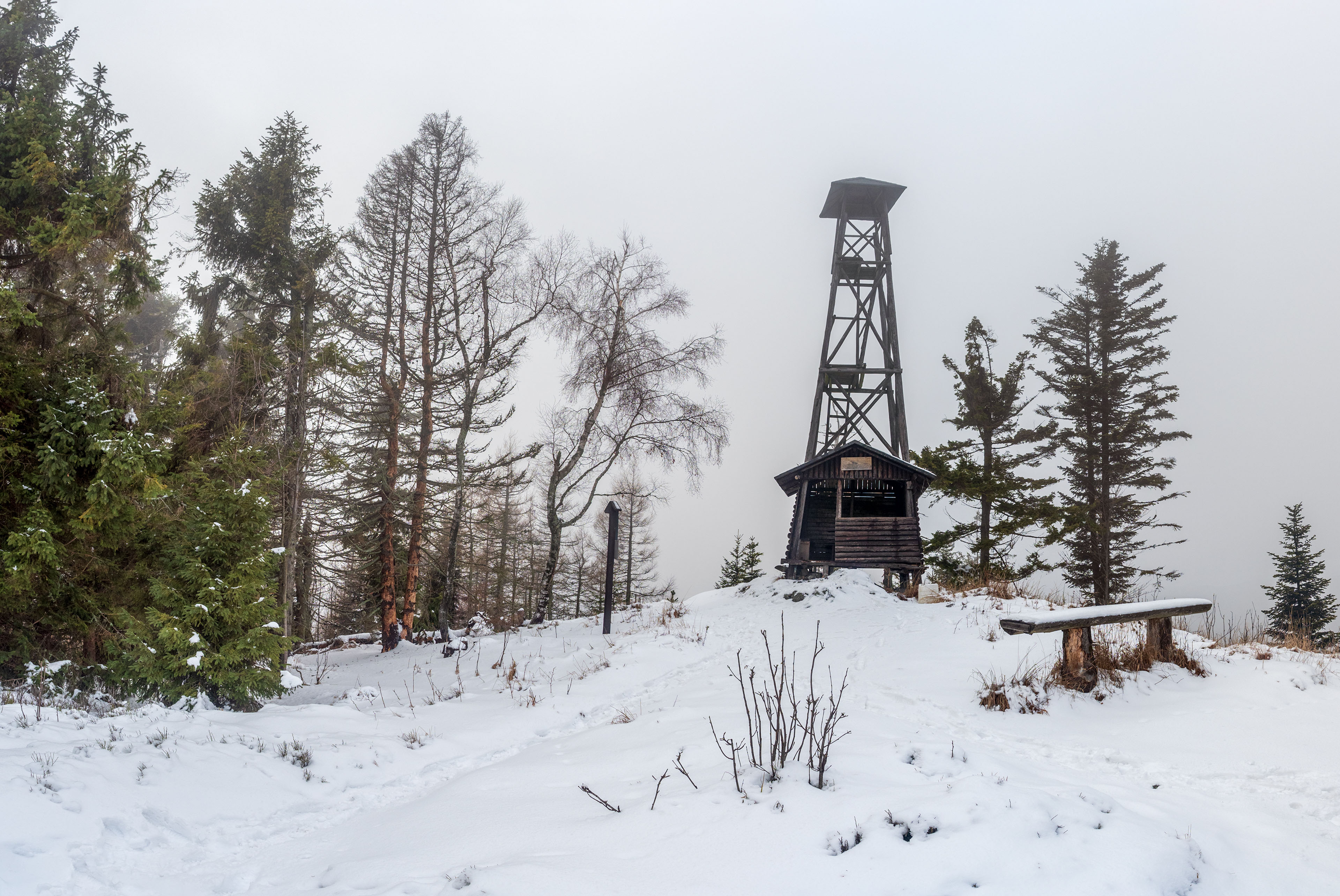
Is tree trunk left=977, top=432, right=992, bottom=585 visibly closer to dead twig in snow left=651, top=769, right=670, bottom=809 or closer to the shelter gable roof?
the shelter gable roof

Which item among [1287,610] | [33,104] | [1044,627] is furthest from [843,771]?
[1287,610]

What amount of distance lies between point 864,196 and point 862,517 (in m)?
10.3

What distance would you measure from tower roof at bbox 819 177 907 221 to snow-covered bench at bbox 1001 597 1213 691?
16.4 metres

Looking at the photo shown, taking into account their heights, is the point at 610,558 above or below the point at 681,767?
above

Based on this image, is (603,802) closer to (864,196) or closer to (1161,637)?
(1161,637)

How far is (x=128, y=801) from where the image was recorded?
13.2ft

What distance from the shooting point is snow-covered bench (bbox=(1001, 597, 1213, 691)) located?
7.01 meters

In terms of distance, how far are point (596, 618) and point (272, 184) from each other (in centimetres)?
1321

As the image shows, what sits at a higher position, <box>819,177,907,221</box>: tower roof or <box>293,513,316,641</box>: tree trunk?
<box>819,177,907,221</box>: tower roof

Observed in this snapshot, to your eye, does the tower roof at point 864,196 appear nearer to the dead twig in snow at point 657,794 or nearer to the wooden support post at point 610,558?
the wooden support post at point 610,558

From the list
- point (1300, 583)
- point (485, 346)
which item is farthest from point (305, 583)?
point (1300, 583)

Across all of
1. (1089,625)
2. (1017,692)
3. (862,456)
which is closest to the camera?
(1089,625)

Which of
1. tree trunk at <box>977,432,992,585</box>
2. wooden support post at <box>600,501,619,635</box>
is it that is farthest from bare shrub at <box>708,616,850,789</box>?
tree trunk at <box>977,432,992,585</box>

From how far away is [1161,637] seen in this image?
25.4ft
